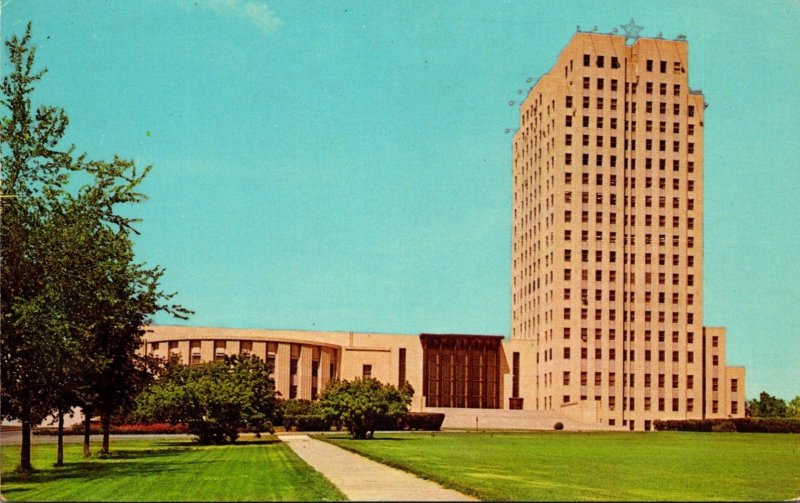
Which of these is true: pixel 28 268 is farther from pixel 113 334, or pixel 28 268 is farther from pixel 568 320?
pixel 568 320

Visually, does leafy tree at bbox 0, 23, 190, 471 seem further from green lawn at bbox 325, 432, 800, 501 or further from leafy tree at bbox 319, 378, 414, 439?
leafy tree at bbox 319, 378, 414, 439

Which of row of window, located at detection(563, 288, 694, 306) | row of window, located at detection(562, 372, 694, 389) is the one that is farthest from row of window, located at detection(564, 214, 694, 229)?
row of window, located at detection(562, 372, 694, 389)

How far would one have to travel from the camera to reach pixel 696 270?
11825 centimetres

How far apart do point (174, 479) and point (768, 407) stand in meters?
129

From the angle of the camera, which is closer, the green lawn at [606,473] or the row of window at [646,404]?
the green lawn at [606,473]

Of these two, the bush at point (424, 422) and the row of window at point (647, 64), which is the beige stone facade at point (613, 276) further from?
the bush at point (424, 422)

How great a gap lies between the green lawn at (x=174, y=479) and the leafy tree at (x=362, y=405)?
57.3 feet

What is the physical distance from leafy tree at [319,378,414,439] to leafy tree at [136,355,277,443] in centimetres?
629

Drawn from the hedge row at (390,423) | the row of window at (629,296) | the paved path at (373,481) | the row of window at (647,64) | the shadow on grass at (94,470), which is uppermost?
the row of window at (647,64)

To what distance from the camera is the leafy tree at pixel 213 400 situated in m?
51.7

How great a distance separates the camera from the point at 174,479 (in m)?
27.9

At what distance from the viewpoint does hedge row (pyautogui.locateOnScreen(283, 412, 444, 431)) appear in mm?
70338

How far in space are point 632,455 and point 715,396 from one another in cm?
7888

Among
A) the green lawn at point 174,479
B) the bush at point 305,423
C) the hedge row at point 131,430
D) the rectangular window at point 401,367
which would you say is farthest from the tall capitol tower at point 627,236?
the green lawn at point 174,479
